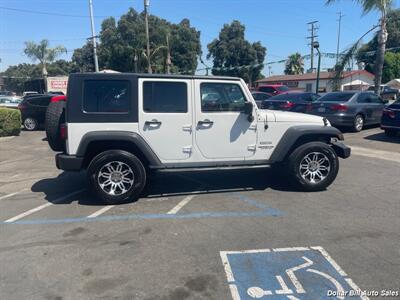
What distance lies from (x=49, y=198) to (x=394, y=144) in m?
9.45

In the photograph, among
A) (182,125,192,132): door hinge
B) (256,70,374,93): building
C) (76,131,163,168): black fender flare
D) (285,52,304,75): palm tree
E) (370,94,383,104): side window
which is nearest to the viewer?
(76,131,163,168): black fender flare

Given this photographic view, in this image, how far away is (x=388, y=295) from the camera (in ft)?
10.1

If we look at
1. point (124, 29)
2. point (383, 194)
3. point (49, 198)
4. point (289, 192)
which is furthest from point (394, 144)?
point (124, 29)

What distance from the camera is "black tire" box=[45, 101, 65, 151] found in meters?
5.71

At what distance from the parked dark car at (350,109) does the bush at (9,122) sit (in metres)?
11.0

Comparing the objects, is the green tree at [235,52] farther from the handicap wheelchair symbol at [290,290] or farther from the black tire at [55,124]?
the handicap wheelchair symbol at [290,290]

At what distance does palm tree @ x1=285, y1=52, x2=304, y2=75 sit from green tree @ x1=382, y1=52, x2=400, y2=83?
22175 mm

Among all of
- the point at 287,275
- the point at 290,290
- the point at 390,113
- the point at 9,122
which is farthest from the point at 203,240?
the point at 9,122

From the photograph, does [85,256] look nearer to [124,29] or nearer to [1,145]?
[1,145]

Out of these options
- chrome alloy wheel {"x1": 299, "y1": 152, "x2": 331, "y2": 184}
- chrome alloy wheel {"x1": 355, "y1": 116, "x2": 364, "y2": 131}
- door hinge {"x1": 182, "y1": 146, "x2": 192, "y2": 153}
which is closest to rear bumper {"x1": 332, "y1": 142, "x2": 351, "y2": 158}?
chrome alloy wheel {"x1": 299, "y1": 152, "x2": 331, "y2": 184}

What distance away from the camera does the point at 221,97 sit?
18.9 ft

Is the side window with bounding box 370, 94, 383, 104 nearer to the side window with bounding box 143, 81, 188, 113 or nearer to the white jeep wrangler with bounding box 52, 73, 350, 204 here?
the white jeep wrangler with bounding box 52, 73, 350, 204

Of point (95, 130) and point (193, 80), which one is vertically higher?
point (193, 80)

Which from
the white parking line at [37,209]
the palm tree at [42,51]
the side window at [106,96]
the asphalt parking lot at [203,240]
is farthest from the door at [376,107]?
the palm tree at [42,51]
